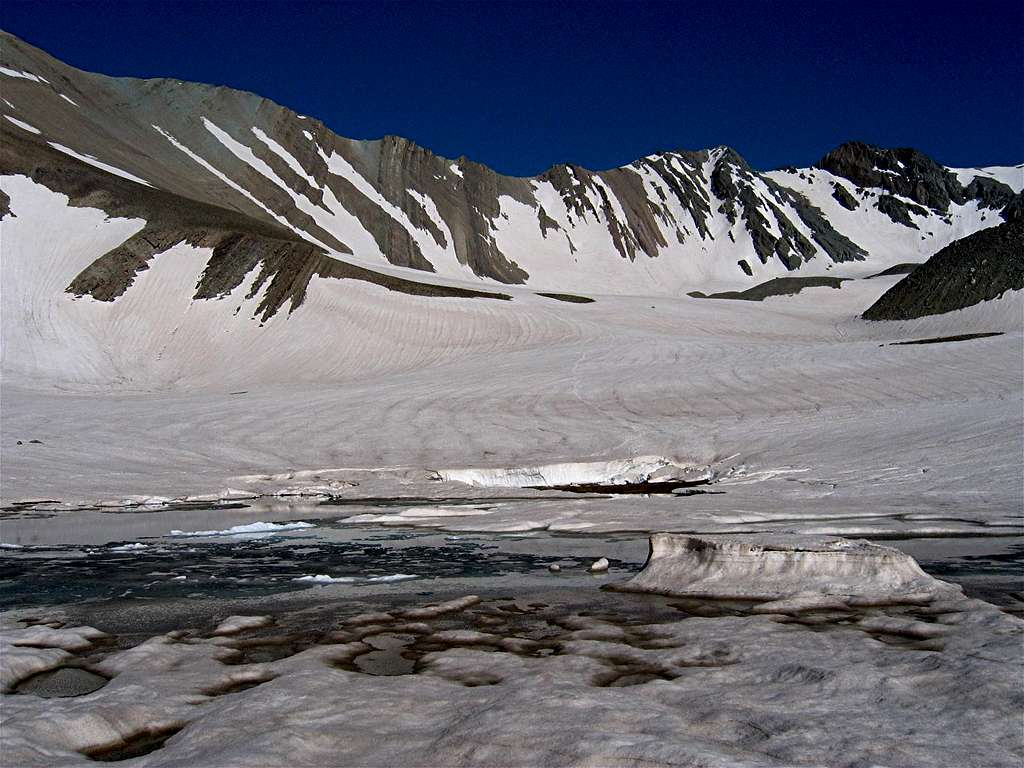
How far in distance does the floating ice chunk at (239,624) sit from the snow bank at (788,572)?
3067 mm

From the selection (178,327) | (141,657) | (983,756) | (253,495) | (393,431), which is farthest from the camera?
(178,327)

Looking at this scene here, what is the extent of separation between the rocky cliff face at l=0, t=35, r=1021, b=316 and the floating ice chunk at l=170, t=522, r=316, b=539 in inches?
1104

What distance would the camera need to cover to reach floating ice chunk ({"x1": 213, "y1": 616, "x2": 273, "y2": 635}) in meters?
6.45

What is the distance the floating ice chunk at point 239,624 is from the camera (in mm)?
6449

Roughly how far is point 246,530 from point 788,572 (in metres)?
7.76

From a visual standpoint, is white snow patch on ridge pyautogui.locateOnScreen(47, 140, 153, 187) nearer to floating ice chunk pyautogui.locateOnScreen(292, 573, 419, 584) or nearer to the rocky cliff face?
the rocky cliff face

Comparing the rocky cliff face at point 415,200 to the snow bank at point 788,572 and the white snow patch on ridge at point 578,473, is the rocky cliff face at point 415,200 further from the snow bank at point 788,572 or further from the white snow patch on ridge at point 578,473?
the snow bank at point 788,572

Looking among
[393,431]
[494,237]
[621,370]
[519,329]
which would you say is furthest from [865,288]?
[393,431]

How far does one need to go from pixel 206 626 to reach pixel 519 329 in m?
33.4

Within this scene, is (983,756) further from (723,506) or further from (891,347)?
(891,347)

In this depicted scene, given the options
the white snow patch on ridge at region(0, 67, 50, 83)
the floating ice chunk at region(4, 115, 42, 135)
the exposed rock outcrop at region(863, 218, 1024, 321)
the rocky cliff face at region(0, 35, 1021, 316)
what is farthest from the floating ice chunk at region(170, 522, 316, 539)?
the white snow patch on ridge at region(0, 67, 50, 83)

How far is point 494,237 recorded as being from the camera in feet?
310

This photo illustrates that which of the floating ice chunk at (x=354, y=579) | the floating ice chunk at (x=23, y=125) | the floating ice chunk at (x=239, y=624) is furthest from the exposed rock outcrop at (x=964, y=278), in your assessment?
the floating ice chunk at (x=23, y=125)

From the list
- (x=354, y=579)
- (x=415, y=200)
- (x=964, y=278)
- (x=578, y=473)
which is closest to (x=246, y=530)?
(x=354, y=579)
